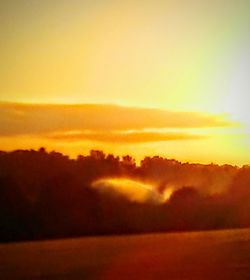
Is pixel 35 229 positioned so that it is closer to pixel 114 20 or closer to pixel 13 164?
pixel 13 164

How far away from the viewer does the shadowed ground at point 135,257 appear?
8.28 ft

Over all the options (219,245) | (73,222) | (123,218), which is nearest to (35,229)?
(73,222)

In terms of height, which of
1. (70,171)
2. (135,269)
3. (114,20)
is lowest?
(135,269)

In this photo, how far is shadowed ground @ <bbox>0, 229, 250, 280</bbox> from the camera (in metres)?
2.52

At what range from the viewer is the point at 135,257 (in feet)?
8.61

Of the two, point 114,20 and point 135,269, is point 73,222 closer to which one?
point 135,269

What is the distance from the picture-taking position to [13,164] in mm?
2598

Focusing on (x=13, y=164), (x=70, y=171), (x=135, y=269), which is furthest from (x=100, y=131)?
(x=135, y=269)

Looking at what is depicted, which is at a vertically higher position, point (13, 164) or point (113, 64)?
point (113, 64)

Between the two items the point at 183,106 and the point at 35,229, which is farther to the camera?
the point at 183,106

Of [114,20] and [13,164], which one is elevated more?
[114,20]

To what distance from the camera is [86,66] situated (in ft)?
8.89

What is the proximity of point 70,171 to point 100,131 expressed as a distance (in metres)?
0.20

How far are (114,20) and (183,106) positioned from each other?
0.45 m
